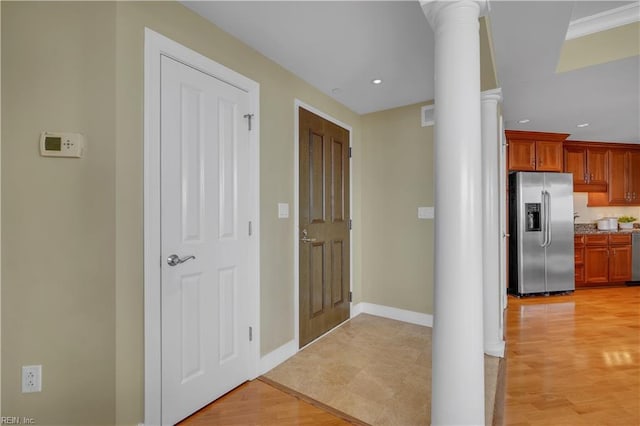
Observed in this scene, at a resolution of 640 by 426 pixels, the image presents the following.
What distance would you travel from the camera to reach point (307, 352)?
2672mm

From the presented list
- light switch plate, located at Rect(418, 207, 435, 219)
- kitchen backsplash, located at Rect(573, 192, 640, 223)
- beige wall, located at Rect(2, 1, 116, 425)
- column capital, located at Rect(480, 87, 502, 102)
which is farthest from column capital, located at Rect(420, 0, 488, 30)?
kitchen backsplash, located at Rect(573, 192, 640, 223)

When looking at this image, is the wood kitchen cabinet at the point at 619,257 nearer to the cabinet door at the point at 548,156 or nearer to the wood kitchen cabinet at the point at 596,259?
the wood kitchen cabinet at the point at 596,259

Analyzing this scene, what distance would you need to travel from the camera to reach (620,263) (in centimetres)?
500

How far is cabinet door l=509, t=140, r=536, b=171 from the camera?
14.8 ft

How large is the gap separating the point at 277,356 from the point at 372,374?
740 millimetres

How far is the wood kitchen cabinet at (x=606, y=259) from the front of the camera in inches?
193

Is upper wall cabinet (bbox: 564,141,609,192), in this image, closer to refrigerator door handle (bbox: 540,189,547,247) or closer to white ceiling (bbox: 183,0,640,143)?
refrigerator door handle (bbox: 540,189,547,247)

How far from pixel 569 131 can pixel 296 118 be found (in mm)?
4243

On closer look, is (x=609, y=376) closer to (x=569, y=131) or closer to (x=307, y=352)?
(x=307, y=352)

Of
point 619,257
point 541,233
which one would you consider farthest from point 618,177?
point 541,233

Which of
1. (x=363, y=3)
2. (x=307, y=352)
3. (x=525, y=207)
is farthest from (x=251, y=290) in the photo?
(x=525, y=207)

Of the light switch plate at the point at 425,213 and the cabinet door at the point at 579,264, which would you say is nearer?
the light switch plate at the point at 425,213

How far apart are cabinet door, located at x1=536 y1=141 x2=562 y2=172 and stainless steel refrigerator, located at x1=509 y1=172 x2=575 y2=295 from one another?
0.74 ft

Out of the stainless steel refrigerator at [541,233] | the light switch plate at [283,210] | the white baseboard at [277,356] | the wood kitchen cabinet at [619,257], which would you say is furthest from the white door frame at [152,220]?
the wood kitchen cabinet at [619,257]
